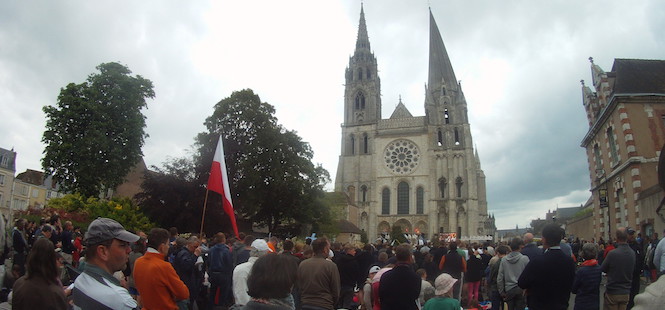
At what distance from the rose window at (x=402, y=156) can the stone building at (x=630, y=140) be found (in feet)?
106

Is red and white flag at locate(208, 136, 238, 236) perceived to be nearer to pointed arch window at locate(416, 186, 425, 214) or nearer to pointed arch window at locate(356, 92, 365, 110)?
pointed arch window at locate(416, 186, 425, 214)

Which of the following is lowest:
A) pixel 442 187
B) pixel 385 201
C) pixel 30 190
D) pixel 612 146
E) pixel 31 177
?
pixel 30 190

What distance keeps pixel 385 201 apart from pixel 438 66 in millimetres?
20777

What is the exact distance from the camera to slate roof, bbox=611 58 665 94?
20.1 m

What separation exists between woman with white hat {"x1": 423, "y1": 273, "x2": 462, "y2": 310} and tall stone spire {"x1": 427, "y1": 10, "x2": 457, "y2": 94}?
5600cm

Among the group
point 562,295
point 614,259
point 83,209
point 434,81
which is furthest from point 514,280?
point 434,81

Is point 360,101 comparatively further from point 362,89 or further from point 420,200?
point 420,200

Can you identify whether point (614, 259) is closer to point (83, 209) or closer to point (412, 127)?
point (83, 209)

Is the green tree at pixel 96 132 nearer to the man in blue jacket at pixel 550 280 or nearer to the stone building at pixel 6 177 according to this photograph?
the stone building at pixel 6 177

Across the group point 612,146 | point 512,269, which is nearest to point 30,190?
point 612,146

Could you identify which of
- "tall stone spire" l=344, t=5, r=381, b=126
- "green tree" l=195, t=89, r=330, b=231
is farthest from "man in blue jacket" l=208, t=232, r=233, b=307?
"tall stone spire" l=344, t=5, r=381, b=126

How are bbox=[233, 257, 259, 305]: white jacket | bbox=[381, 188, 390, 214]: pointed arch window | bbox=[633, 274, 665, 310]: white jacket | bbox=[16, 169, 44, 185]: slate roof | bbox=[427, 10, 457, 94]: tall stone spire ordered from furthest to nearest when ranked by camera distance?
1. bbox=[427, 10, 457, 94]: tall stone spire
2. bbox=[381, 188, 390, 214]: pointed arch window
3. bbox=[16, 169, 44, 185]: slate roof
4. bbox=[233, 257, 259, 305]: white jacket
5. bbox=[633, 274, 665, 310]: white jacket

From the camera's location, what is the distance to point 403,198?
5572cm

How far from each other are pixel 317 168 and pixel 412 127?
28793 millimetres
